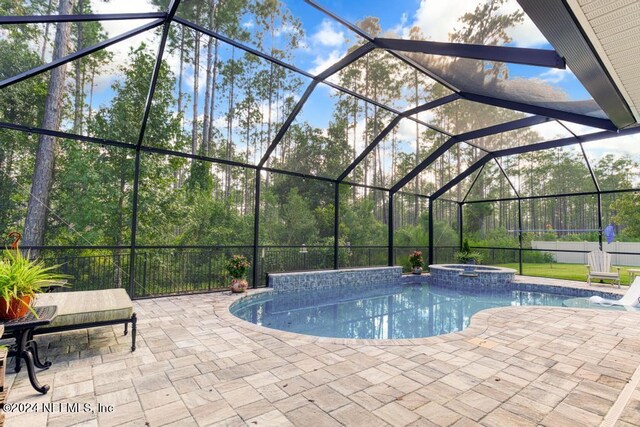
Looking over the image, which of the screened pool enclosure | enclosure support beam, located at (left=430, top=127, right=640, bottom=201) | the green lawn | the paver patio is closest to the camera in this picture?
the paver patio

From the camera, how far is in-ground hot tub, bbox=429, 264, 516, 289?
30.8ft

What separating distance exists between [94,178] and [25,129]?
158 inches

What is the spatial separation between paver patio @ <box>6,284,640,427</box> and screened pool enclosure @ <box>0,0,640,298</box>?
2.89 m

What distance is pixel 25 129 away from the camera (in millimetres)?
4863

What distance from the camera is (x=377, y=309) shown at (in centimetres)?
695

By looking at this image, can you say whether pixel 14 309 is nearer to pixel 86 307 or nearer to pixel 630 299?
pixel 86 307

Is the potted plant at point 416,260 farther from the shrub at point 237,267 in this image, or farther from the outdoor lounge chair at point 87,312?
the outdoor lounge chair at point 87,312

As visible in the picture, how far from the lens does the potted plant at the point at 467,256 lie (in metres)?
11.2

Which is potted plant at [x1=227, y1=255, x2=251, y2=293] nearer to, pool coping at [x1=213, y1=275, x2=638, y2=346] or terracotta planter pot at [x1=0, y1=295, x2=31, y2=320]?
pool coping at [x1=213, y1=275, x2=638, y2=346]

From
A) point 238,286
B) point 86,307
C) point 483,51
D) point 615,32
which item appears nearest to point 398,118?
point 483,51

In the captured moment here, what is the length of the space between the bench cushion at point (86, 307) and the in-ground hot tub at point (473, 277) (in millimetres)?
9282

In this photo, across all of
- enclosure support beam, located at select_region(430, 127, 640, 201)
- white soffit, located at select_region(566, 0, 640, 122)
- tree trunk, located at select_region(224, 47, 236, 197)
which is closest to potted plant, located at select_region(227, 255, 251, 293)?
tree trunk, located at select_region(224, 47, 236, 197)

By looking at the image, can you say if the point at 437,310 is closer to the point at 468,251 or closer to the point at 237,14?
Result: the point at 468,251

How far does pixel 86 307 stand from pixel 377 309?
17.9 feet
